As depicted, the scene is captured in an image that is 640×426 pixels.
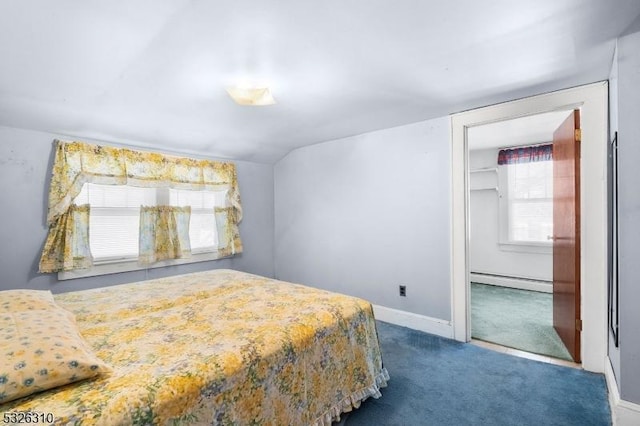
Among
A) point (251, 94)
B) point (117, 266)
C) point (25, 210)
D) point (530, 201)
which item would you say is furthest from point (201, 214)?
point (530, 201)

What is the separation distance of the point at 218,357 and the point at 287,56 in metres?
1.67

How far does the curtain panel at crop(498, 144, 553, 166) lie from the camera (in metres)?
4.40

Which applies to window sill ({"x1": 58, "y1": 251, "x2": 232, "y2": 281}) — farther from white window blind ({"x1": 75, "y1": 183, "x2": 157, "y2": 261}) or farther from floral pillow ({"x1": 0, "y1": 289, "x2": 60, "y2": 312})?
floral pillow ({"x1": 0, "y1": 289, "x2": 60, "y2": 312})

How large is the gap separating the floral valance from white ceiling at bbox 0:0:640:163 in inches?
8.3

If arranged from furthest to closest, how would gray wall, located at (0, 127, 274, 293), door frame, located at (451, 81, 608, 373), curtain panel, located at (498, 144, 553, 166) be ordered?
curtain panel, located at (498, 144, 553, 166)
gray wall, located at (0, 127, 274, 293)
door frame, located at (451, 81, 608, 373)

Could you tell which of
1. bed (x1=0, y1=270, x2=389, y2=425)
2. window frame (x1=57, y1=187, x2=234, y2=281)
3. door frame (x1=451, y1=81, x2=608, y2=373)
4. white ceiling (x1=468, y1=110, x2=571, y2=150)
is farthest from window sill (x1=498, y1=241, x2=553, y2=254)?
window frame (x1=57, y1=187, x2=234, y2=281)

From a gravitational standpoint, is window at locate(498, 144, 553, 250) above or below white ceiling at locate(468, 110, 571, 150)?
below

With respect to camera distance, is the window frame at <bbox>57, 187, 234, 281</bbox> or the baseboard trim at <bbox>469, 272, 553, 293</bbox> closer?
the window frame at <bbox>57, 187, 234, 281</bbox>

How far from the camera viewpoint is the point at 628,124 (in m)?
1.63

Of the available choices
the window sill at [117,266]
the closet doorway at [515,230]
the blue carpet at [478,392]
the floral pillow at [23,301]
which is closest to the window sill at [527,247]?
the closet doorway at [515,230]

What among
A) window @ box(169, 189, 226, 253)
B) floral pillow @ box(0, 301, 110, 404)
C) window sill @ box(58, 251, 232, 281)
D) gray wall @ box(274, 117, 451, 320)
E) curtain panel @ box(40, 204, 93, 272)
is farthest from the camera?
window @ box(169, 189, 226, 253)

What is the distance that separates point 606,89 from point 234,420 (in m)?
3.04

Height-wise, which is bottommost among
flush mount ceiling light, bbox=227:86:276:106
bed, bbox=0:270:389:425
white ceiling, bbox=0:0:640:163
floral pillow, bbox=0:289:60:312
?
bed, bbox=0:270:389:425

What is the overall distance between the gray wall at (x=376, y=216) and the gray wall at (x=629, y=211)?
1.29m
